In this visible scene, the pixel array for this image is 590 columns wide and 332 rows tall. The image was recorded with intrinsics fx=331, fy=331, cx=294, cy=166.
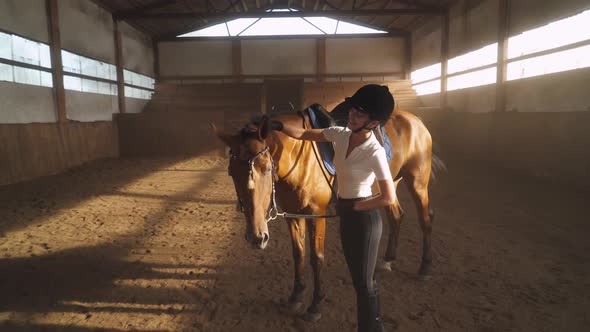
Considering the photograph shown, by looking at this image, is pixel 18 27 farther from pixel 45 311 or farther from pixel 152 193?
pixel 45 311

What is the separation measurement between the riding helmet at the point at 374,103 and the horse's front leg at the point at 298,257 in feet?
3.98

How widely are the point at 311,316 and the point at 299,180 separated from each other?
1079 millimetres

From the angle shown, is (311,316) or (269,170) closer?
(269,170)

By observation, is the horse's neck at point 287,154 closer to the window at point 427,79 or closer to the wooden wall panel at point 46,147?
the wooden wall panel at point 46,147

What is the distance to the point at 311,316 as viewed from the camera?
258cm

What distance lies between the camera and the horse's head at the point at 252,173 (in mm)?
1970

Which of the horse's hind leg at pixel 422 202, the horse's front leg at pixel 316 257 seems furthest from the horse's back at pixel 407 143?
the horse's front leg at pixel 316 257

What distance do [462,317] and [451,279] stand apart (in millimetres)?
648

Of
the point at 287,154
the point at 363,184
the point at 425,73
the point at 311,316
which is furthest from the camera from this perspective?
the point at 425,73

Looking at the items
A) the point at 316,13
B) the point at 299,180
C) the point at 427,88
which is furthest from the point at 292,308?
the point at 427,88

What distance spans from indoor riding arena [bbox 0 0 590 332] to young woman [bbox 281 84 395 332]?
0.52 m

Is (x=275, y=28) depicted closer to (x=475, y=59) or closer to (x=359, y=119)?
(x=475, y=59)

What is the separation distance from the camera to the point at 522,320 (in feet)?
8.25

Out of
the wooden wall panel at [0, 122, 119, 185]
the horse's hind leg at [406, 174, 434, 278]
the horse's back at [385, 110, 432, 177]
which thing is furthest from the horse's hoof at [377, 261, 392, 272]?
the wooden wall panel at [0, 122, 119, 185]
